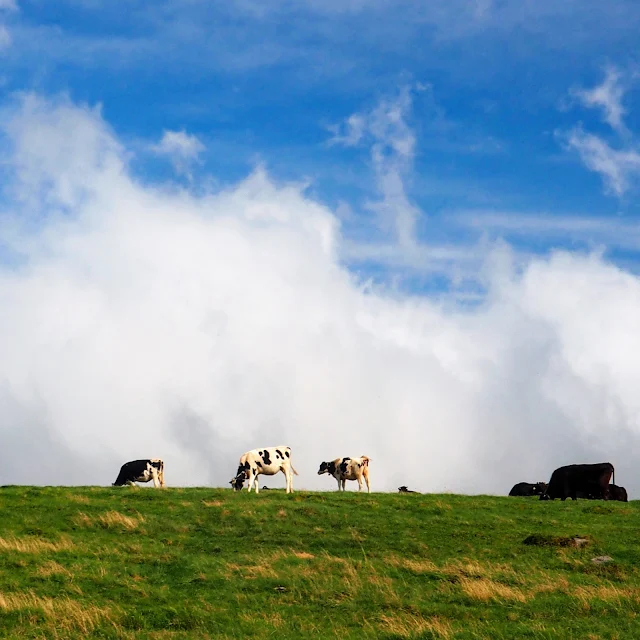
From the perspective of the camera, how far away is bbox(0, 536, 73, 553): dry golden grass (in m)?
22.5

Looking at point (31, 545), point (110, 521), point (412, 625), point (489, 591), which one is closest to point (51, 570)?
point (31, 545)

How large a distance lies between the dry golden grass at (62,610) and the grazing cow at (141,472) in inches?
1052

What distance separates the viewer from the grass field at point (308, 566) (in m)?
16.3

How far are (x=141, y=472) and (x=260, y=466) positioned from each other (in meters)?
11.2

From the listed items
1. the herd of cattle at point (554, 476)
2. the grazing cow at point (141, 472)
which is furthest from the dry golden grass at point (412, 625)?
the grazing cow at point (141, 472)

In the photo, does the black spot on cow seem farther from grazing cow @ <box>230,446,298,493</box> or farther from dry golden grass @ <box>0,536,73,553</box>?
dry golden grass @ <box>0,536,73,553</box>

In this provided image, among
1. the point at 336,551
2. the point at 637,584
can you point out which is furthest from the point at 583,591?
the point at 336,551

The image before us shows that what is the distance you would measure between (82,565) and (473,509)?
16.3 m

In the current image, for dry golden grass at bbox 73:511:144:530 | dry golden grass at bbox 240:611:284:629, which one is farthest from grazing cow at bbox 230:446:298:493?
dry golden grass at bbox 240:611:284:629

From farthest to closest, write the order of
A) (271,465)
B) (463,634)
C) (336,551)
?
1. (271,465)
2. (336,551)
3. (463,634)

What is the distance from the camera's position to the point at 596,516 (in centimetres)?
3078

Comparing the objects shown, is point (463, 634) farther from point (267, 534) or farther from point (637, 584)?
point (267, 534)

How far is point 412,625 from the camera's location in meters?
15.9

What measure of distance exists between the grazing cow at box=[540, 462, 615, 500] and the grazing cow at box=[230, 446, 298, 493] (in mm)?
15473
